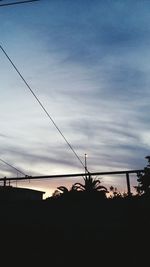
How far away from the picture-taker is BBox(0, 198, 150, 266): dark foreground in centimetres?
630

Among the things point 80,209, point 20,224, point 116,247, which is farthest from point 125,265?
point 20,224

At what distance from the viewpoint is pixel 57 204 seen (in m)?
7.19

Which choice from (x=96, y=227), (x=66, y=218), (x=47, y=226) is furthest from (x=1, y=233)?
(x=96, y=227)

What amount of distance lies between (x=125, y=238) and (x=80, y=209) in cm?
128

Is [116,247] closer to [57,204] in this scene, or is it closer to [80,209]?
[80,209]

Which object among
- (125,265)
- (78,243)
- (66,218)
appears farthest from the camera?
(66,218)

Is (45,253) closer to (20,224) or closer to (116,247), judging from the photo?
(20,224)

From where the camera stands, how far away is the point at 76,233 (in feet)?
22.3

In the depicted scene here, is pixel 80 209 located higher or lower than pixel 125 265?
higher

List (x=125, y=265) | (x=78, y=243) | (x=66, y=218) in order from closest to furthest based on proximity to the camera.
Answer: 1. (x=125, y=265)
2. (x=78, y=243)
3. (x=66, y=218)

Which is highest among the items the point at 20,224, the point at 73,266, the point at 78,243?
the point at 20,224

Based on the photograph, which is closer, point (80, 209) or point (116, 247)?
point (116, 247)

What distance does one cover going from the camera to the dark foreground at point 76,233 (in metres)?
6.30

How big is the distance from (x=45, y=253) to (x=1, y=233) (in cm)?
127
